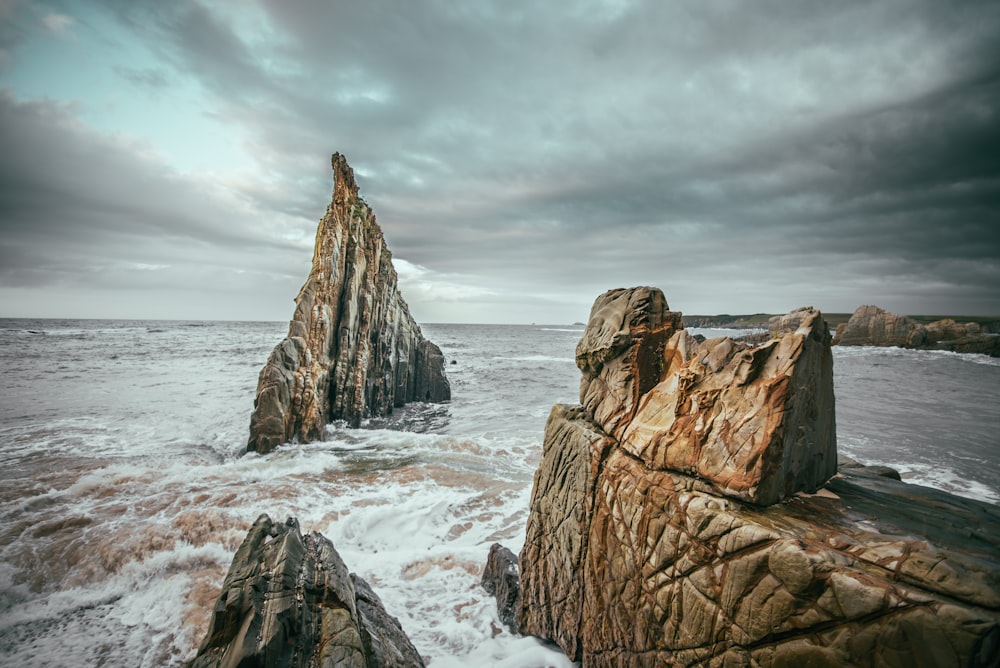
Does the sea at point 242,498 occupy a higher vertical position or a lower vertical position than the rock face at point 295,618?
lower

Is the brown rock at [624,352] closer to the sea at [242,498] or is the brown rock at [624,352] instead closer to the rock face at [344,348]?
the sea at [242,498]

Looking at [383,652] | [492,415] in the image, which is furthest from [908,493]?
[492,415]

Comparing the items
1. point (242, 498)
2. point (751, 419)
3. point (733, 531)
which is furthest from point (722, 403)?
point (242, 498)

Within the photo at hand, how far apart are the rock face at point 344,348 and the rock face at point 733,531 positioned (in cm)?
1665

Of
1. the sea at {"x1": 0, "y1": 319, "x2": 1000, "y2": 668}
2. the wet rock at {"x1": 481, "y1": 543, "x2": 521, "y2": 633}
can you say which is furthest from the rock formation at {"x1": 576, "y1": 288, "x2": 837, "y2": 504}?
the sea at {"x1": 0, "y1": 319, "x2": 1000, "y2": 668}

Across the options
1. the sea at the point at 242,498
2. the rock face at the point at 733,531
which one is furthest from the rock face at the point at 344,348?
the rock face at the point at 733,531

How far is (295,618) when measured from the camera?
18.1 feet

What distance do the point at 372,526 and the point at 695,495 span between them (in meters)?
10.8

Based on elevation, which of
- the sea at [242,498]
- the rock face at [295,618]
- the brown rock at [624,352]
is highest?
the brown rock at [624,352]

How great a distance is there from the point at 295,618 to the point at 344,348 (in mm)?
20788

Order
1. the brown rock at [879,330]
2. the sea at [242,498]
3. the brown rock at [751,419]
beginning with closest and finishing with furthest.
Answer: the brown rock at [751,419] → the sea at [242,498] → the brown rock at [879,330]

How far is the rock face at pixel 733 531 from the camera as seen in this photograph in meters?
3.62

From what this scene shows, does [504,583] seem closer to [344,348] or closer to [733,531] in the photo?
[733,531]

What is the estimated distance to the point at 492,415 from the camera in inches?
1144
